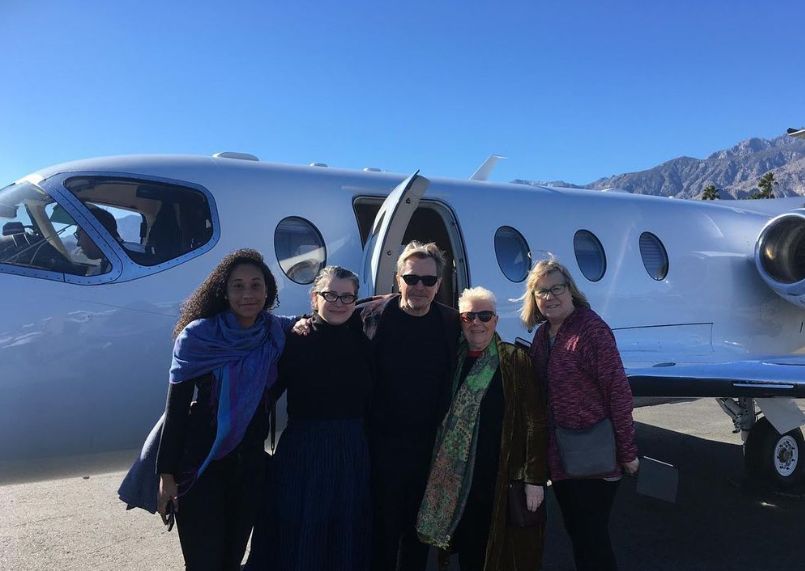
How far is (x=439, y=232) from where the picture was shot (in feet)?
24.6

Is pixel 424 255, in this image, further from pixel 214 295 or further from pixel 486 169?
pixel 486 169

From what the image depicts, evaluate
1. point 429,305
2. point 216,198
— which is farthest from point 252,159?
point 429,305

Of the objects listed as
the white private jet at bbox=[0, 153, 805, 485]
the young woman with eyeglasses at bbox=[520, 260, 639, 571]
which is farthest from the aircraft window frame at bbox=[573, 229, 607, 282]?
the young woman with eyeglasses at bbox=[520, 260, 639, 571]

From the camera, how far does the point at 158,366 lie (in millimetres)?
4121

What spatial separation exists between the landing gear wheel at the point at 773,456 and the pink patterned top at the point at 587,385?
16.0ft

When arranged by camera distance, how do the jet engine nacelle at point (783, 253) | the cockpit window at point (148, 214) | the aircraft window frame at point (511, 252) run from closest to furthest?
1. the cockpit window at point (148, 214)
2. the aircraft window frame at point (511, 252)
3. the jet engine nacelle at point (783, 253)

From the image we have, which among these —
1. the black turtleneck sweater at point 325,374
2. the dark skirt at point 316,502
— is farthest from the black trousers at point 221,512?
the black turtleneck sweater at point 325,374

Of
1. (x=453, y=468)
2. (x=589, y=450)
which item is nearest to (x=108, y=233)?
(x=453, y=468)

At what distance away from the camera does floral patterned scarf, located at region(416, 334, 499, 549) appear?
2.91 meters

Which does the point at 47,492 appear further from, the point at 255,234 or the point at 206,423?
the point at 206,423

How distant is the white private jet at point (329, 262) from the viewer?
12.6 ft

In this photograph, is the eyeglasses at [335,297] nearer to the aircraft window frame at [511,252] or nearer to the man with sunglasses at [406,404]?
the man with sunglasses at [406,404]

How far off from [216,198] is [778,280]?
6963mm

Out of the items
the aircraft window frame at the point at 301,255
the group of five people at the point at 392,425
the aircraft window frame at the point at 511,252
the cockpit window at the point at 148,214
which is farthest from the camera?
the aircraft window frame at the point at 511,252
